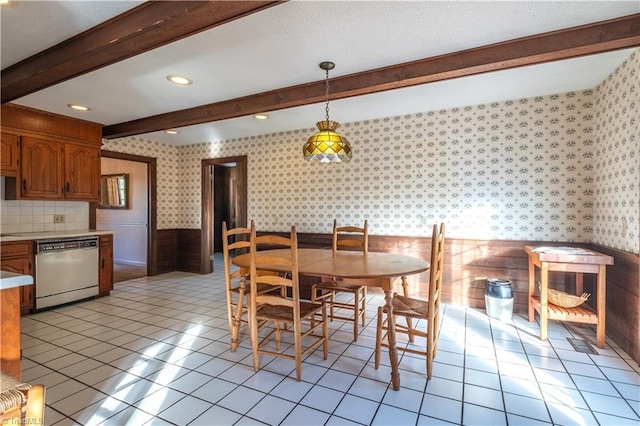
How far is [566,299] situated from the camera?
2734mm

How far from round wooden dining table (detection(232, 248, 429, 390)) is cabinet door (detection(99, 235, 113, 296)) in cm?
264

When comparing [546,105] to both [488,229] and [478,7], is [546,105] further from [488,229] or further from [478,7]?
[478,7]

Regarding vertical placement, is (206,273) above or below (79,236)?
below

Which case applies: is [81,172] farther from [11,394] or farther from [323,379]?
[323,379]

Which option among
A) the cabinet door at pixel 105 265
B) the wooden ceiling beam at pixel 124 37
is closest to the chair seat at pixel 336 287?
the wooden ceiling beam at pixel 124 37

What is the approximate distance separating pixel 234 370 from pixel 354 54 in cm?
255

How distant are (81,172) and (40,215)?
734mm

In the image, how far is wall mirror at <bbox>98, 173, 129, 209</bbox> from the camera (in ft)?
20.7

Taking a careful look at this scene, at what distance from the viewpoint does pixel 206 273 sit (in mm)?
5605

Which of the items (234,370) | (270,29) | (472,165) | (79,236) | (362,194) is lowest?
(234,370)

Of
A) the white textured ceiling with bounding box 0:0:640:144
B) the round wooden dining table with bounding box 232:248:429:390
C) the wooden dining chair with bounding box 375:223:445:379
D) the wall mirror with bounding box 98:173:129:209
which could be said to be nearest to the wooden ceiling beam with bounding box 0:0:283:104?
the white textured ceiling with bounding box 0:0:640:144

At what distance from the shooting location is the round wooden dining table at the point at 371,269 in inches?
82.0

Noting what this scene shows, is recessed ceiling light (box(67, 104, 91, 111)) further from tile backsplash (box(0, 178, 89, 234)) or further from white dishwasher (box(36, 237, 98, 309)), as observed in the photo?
white dishwasher (box(36, 237, 98, 309))

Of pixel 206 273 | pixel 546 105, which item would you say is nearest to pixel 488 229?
pixel 546 105
